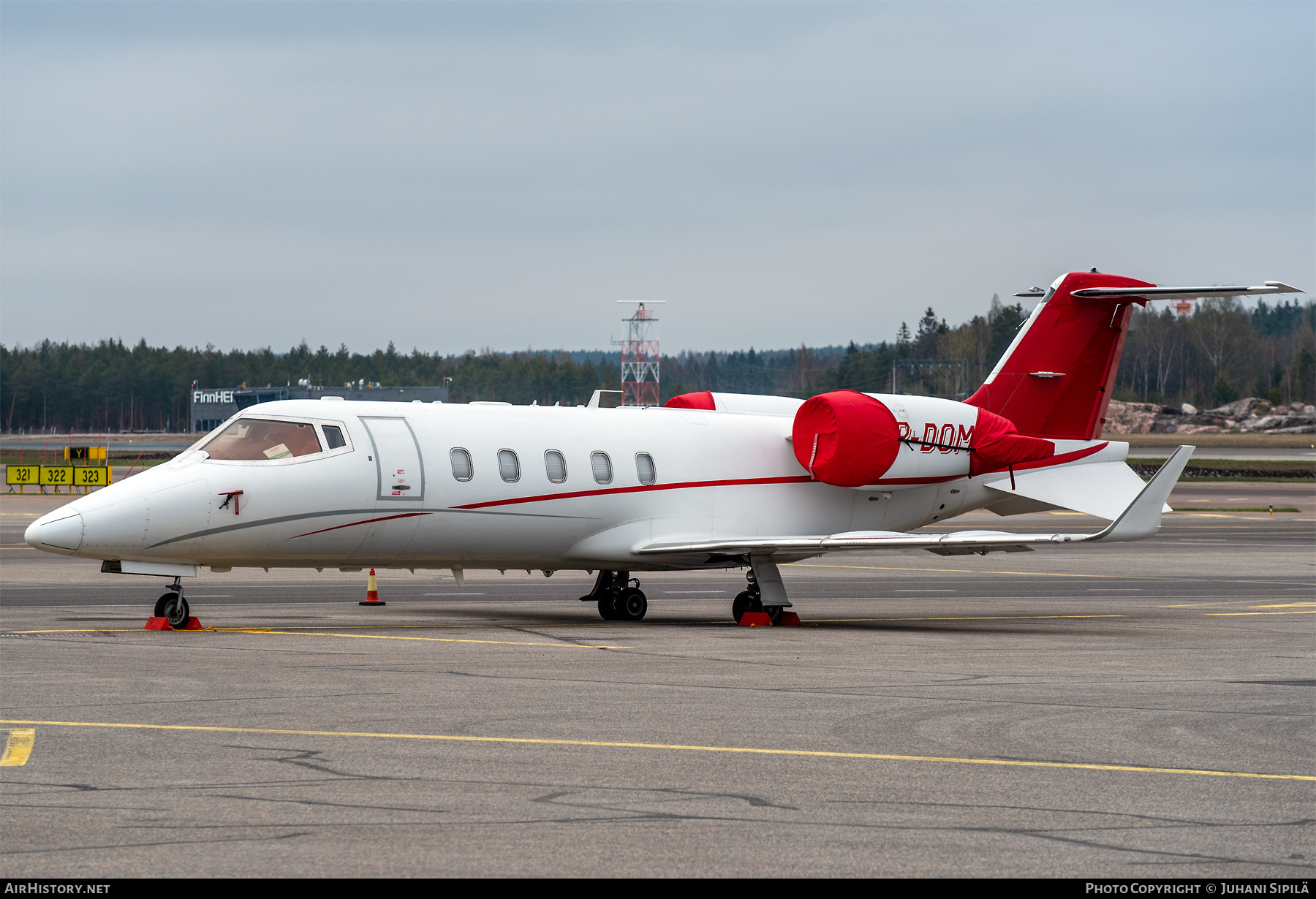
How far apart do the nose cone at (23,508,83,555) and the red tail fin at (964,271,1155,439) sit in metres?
15.8

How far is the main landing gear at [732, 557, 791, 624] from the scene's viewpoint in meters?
23.1

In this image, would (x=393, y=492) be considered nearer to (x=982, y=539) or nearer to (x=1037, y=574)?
(x=982, y=539)

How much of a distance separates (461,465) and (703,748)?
1098 centimetres

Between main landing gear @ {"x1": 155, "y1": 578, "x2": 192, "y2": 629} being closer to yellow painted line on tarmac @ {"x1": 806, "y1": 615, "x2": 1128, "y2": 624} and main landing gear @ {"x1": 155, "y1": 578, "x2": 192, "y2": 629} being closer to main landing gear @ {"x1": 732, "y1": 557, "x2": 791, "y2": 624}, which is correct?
main landing gear @ {"x1": 732, "y1": 557, "x2": 791, "y2": 624}

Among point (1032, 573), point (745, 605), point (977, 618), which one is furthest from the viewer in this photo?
point (1032, 573)

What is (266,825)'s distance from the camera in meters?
8.66

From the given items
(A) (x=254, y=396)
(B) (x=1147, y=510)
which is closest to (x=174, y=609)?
(B) (x=1147, y=510)

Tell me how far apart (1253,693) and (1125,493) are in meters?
11.6

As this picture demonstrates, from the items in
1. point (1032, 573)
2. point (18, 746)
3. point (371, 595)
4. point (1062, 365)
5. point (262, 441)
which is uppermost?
point (1062, 365)

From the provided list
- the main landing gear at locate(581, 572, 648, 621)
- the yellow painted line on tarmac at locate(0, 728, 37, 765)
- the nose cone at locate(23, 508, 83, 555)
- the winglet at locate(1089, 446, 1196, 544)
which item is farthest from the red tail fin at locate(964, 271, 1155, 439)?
the yellow painted line on tarmac at locate(0, 728, 37, 765)

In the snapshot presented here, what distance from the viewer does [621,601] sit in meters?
24.1

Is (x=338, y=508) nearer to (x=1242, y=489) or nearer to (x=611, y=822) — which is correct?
(x=611, y=822)

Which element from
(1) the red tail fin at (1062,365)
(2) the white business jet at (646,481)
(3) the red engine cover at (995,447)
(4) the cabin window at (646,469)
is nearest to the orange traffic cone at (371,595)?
(2) the white business jet at (646,481)
